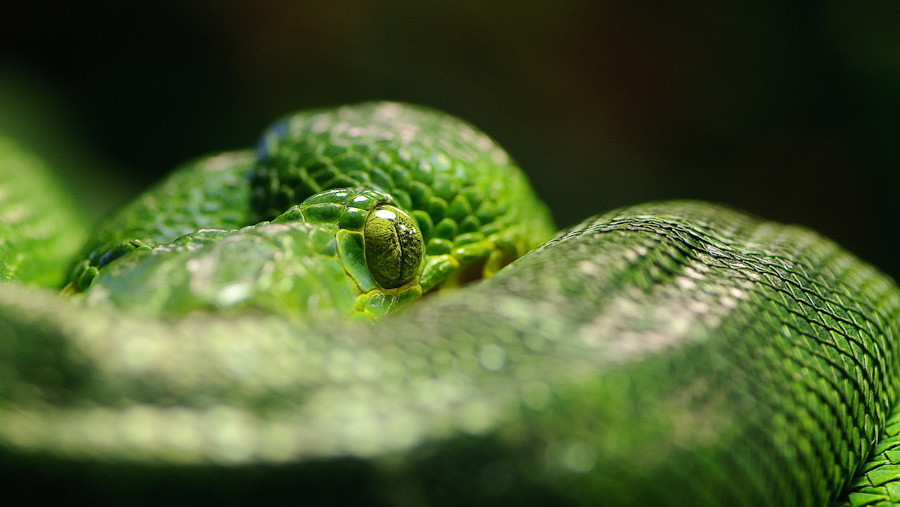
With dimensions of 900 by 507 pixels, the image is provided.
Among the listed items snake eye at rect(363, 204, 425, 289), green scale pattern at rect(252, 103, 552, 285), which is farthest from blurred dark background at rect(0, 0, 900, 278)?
snake eye at rect(363, 204, 425, 289)

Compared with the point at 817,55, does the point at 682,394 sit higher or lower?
lower

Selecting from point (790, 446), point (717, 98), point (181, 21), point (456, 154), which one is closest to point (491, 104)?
point (717, 98)

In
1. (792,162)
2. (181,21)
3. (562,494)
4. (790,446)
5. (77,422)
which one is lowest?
(792,162)

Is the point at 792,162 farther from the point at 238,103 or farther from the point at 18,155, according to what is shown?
the point at 18,155

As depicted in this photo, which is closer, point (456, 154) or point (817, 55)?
point (456, 154)

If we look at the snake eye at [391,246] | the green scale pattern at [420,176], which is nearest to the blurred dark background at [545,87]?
the green scale pattern at [420,176]

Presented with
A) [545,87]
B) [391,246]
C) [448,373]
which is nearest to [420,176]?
[391,246]

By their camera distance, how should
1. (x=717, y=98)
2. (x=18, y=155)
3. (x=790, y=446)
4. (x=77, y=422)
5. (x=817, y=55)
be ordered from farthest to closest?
(x=717, y=98), (x=817, y=55), (x=18, y=155), (x=790, y=446), (x=77, y=422)
